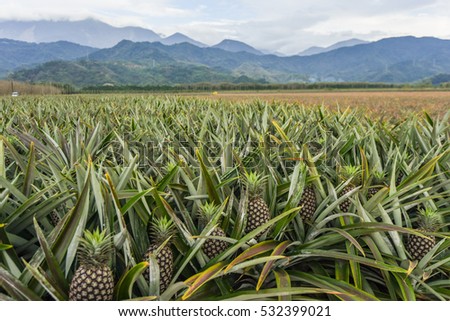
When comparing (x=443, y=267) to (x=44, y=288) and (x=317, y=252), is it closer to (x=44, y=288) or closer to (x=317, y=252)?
(x=317, y=252)

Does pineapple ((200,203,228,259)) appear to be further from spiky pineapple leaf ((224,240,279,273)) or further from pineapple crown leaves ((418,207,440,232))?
pineapple crown leaves ((418,207,440,232))

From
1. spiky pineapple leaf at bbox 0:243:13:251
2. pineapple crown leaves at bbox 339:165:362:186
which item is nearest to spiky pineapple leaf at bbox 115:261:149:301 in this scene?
spiky pineapple leaf at bbox 0:243:13:251

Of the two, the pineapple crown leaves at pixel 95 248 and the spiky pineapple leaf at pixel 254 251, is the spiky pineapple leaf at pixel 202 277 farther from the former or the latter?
the pineapple crown leaves at pixel 95 248

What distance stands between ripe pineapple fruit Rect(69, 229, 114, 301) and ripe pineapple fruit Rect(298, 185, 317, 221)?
92 cm

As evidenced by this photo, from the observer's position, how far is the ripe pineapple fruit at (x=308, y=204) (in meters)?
1.58

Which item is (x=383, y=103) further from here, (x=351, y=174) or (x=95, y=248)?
(x=95, y=248)

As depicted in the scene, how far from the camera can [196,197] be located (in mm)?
1434

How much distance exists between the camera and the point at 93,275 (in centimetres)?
99

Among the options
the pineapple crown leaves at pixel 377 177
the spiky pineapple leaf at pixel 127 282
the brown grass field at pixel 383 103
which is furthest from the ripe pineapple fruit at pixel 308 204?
the brown grass field at pixel 383 103

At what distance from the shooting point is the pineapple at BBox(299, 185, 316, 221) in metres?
1.58

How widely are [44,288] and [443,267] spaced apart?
154cm

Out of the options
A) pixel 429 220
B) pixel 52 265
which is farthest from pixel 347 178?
pixel 52 265

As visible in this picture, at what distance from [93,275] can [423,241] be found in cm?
128
